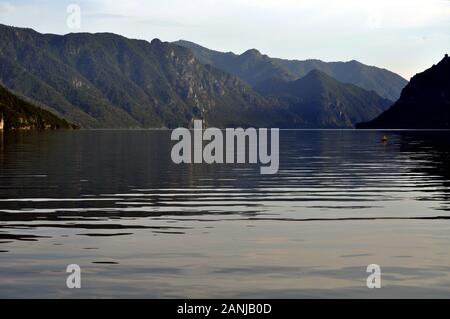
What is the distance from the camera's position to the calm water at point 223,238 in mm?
24281

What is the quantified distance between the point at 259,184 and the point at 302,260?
36.5 m

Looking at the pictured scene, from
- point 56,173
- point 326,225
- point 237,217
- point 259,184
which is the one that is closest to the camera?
point 326,225

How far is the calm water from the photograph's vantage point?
79.7ft

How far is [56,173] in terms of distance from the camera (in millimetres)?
76688

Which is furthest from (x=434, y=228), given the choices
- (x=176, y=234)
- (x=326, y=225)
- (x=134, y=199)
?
(x=134, y=199)

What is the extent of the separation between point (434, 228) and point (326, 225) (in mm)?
5721

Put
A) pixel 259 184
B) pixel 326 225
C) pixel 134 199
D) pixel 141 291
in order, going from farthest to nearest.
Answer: pixel 259 184, pixel 134 199, pixel 326 225, pixel 141 291

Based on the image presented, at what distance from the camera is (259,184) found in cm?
6506

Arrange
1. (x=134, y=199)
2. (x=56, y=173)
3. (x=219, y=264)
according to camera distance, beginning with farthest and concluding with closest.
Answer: (x=56, y=173)
(x=134, y=199)
(x=219, y=264)

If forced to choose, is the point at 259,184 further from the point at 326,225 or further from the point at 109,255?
the point at 109,255

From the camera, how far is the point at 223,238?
3378cm
